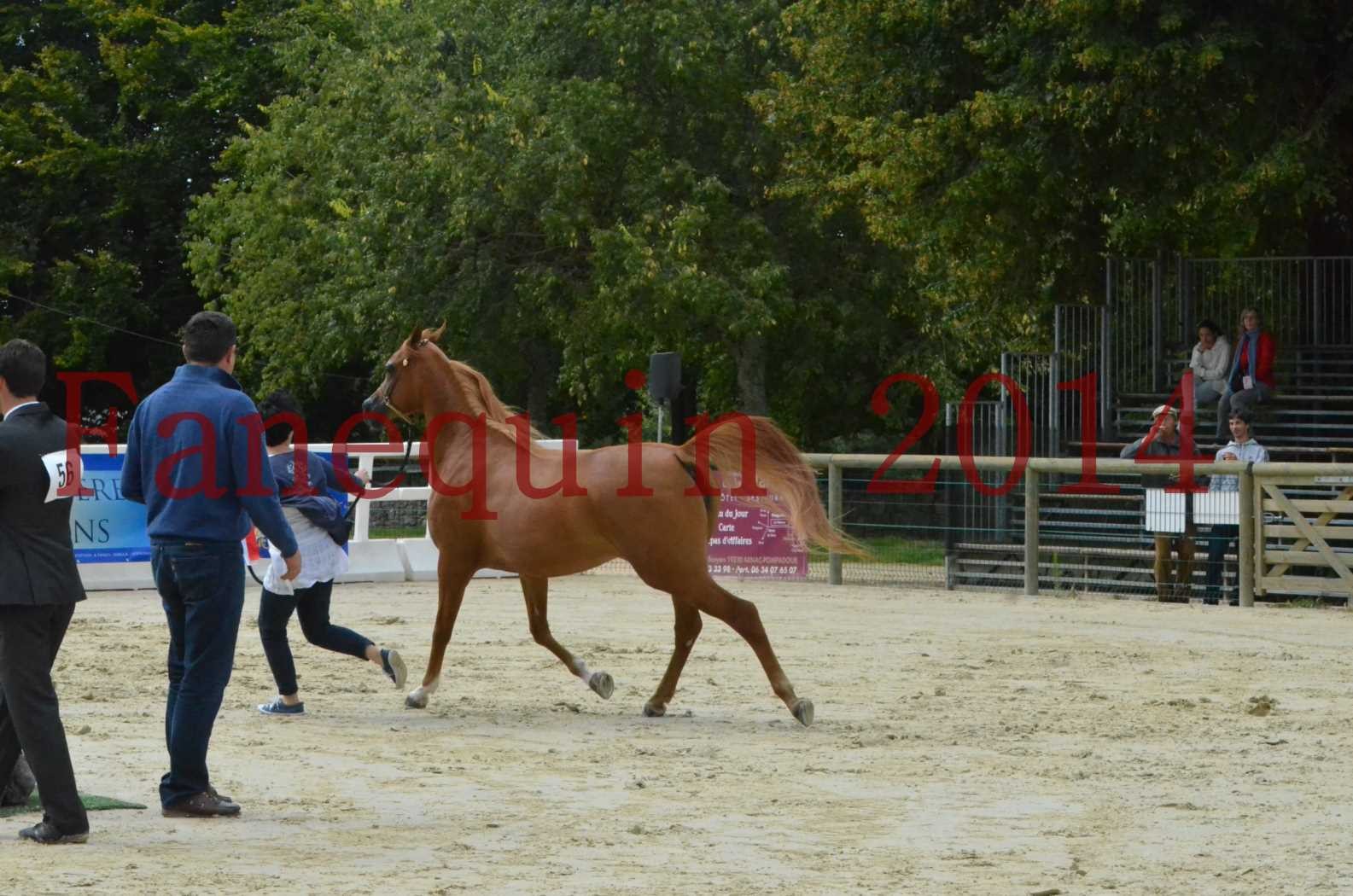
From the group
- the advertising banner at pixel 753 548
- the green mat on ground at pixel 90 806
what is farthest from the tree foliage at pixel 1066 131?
the green mat on ground at pixel 90 806

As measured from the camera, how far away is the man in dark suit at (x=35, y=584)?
22.2ft

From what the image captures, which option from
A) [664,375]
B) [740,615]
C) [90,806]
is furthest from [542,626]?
[664,375]

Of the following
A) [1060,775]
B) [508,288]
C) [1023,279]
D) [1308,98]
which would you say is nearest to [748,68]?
[508,288]

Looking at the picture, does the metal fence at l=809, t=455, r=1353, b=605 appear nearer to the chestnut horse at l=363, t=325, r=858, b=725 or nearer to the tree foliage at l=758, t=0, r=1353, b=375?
the tree foliage at l=758, t=0, r=1353, b=375

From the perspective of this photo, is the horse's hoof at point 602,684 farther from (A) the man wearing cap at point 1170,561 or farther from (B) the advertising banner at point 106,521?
(A) the man wearing cap at point 1170,561

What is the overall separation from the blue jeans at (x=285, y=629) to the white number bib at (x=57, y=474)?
335 cm

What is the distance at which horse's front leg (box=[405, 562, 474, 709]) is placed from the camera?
1074cm

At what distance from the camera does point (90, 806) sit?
758cm

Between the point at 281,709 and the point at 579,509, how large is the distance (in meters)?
1.95

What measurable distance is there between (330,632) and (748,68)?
20.5 metres

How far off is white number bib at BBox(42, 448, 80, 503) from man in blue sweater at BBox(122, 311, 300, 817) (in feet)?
1.71

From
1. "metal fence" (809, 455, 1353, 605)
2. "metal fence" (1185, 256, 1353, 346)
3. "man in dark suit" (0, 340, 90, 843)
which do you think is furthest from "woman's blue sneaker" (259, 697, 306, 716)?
"metal fence" (1185, 256, 1353, 346)

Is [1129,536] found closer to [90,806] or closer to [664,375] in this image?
[664,375]

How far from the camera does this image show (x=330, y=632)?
10844mm
